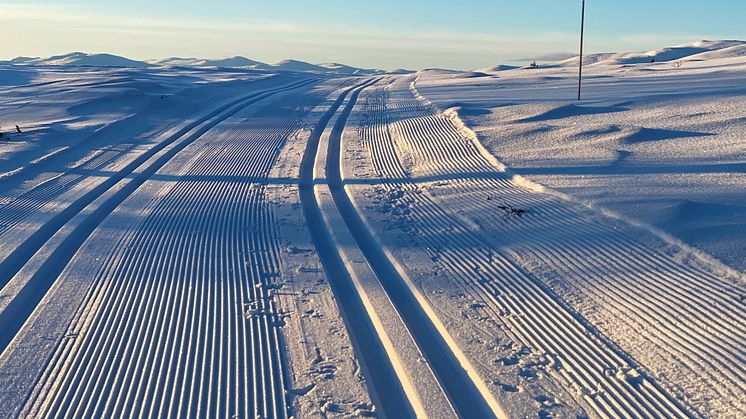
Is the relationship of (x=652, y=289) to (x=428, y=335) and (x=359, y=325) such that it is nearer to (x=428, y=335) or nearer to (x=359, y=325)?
(x=428, y=335)

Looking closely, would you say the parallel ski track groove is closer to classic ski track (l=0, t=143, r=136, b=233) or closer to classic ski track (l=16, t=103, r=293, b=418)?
classic ski track (l=16, t=103, r=293, b=418)

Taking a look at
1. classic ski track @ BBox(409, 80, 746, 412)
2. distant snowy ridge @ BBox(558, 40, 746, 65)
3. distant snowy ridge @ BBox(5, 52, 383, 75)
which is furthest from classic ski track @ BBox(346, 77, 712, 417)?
distant snowy ridge @ BBox(5, 52, 383, 75)

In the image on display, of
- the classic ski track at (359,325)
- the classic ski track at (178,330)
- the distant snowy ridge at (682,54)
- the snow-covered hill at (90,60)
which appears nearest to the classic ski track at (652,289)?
the classic ski track at (359,325)

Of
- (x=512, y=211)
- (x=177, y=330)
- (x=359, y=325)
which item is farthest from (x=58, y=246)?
(x=512, y=211)

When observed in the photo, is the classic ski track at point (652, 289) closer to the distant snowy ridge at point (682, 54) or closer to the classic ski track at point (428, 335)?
the classic ski track at point (428, 335)

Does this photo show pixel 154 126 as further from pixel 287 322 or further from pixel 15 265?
pixel 287 322
